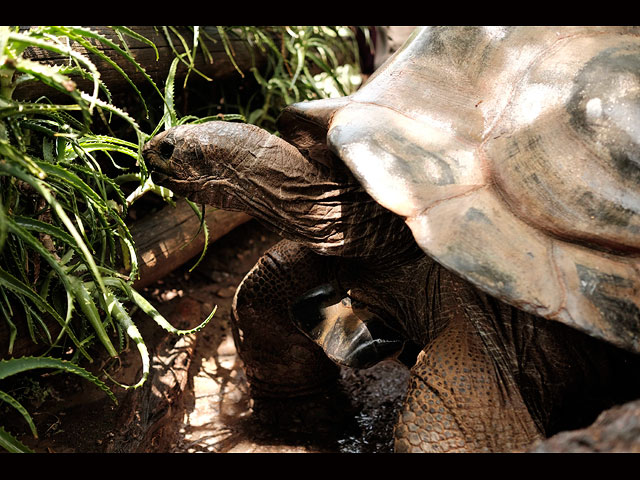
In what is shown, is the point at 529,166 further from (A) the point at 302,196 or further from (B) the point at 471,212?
(A) the point at 302,196

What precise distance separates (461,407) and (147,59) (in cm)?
252

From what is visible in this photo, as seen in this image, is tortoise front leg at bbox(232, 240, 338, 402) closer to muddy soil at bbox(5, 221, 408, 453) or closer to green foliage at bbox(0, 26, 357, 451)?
muddy soil at bbox(5, 221, 408, 453)

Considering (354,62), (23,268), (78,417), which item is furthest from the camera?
(354,62)

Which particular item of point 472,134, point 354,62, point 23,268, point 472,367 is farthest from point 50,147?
point 354,62

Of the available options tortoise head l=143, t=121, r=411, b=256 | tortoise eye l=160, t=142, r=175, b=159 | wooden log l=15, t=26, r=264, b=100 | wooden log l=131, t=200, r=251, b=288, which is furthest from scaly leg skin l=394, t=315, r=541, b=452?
Answer: wooden log l=15, t=26, r=264, b=100

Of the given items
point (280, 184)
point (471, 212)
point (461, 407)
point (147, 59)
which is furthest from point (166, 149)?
point (461, 407)

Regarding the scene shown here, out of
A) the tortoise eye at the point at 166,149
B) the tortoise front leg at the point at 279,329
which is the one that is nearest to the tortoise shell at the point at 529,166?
the tortoise eye at the point at 166,149

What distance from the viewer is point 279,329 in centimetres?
299

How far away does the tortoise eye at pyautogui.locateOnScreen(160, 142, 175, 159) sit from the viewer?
2.49m

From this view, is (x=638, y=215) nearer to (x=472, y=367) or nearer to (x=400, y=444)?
(x=472, y=367)

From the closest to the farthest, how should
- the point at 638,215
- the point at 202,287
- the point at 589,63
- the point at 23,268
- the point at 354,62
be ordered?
the point at 638,215
the point at 589,63
the point at 23,268
the point at 202,287
the point at 354,62

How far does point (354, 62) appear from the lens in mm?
5844

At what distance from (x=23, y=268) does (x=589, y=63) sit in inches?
91.0

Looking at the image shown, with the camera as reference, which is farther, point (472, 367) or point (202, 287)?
point (202, 287)
